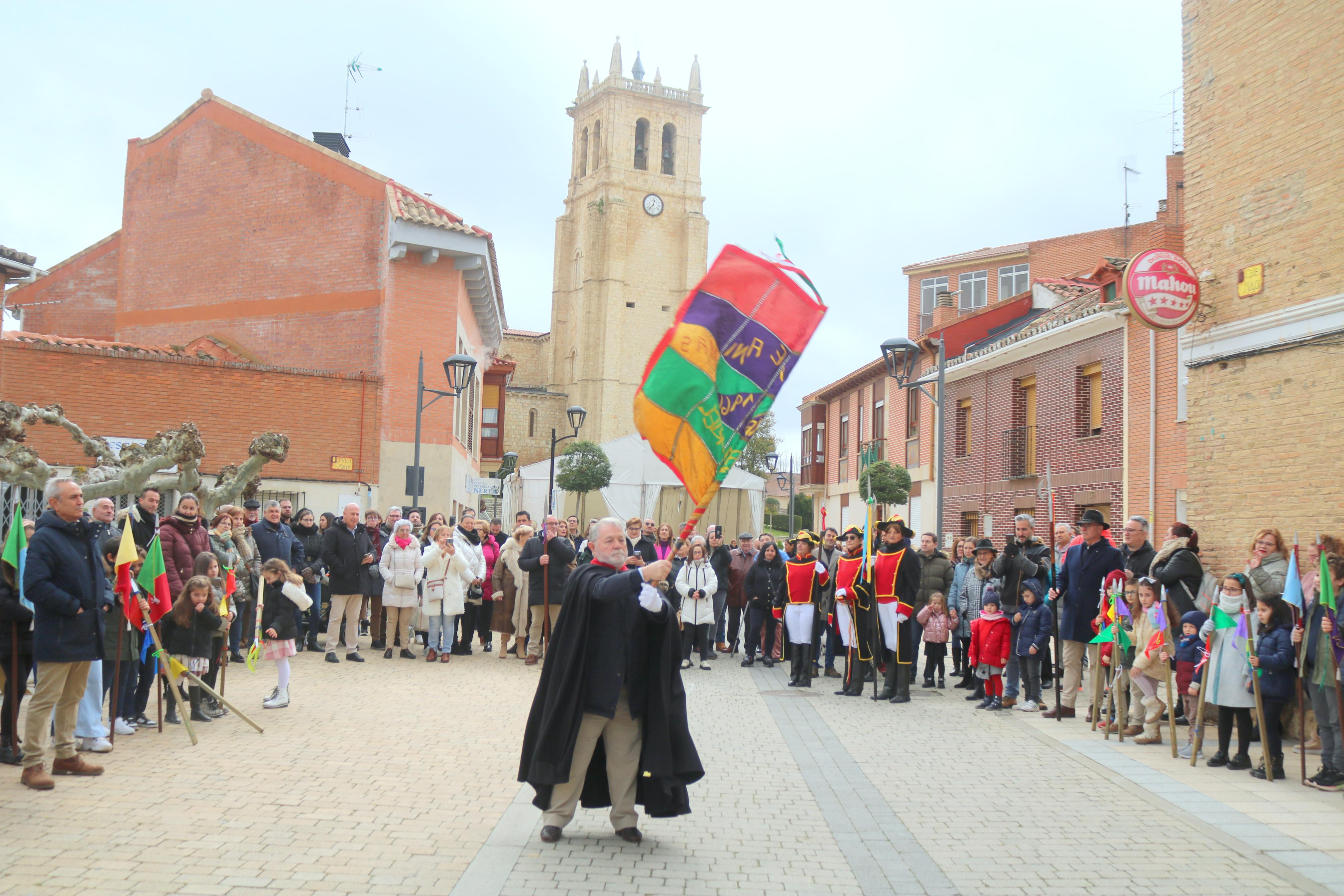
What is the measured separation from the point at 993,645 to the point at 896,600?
1.13 metres

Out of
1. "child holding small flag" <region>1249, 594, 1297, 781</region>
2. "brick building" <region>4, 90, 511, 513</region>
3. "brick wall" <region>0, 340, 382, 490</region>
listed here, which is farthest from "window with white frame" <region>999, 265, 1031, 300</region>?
"child holding small flag" <region>1249, 594, 1297, 781</region>

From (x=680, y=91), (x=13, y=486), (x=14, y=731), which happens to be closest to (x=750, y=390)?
(x=14, y=731)

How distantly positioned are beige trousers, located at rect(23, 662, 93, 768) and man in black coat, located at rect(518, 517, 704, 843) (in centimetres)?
301

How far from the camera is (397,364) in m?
22.3

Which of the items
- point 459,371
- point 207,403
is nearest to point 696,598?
point 459,371

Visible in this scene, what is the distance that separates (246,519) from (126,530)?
5.75 m

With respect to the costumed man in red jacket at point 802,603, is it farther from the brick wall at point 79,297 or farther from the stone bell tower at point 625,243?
A: the stone bell tower at point 625,243

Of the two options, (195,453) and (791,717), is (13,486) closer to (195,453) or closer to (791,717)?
(195,453)

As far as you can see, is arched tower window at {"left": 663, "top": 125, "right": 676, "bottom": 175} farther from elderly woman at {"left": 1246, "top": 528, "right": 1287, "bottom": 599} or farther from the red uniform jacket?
elderly woman at {"left": 1246, "top": 528, "right": 1287, "bottom": 599}

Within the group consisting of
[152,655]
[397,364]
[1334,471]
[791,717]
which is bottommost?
[791,717]

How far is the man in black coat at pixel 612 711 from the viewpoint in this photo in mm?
5812

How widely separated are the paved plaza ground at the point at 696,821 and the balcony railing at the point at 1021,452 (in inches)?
612

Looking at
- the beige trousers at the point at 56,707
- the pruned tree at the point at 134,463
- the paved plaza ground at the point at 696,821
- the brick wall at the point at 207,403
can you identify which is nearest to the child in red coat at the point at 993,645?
the paved plaza ground at the point at 696,821

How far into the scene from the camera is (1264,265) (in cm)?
969
